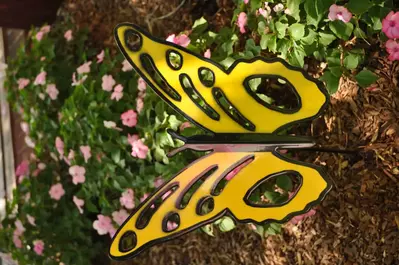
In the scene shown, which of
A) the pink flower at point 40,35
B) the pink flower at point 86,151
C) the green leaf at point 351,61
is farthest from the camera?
the pink flower at point 40,35

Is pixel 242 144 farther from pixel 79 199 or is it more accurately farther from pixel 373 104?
pixel 79 199

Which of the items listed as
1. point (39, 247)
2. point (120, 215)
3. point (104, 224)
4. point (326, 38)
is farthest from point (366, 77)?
point (39, 247)

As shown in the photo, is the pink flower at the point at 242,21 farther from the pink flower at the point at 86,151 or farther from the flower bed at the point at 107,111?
the pink flower at the point at 86,151

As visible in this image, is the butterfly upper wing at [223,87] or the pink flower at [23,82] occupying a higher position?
the pink flower at [23,82]

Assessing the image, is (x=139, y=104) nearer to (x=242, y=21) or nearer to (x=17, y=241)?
(x=242, y=21)

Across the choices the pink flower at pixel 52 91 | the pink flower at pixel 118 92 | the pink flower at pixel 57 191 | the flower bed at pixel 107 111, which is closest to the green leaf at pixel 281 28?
the flower bed at pixel 107 111

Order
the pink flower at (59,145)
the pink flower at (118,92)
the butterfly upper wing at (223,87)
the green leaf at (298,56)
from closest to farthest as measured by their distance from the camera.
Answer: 1. the butterfly upper wing at (223,87)
2. the green leaf at (298,56)
3. the pink flower at (118,92)
4. the pink flower at (59,145)

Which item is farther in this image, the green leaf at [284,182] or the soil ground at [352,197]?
the green leaf at [284,182]

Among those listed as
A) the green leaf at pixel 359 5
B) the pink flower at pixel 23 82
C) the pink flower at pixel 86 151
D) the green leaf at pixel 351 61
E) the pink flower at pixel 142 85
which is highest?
the pink flower at pixel 23 82
